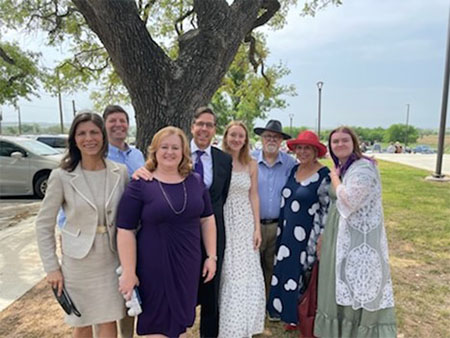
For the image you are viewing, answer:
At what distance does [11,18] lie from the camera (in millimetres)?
8453

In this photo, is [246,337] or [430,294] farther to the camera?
[430,294]

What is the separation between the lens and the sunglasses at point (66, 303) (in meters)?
2.06

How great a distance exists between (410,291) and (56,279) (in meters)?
3.76

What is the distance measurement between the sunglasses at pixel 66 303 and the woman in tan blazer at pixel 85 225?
0.07ft

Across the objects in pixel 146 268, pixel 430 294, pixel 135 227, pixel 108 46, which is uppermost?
pixel 108 46

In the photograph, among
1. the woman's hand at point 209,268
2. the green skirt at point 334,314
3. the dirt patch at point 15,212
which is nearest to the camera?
the woman's hand at point 209,268

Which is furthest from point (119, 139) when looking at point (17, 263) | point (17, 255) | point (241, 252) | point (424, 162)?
point (424, 162)

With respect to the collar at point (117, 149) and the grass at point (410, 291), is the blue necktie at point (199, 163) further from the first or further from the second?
the grass at point (410, 291)

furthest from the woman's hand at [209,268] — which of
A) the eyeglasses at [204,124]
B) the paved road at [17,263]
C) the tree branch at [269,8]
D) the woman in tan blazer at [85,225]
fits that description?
the tree branch at [269,8]

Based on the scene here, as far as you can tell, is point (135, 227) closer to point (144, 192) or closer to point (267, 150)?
point (144, 192)

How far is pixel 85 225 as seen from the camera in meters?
2.05

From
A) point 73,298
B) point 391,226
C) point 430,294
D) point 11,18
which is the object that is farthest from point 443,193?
point 11,18

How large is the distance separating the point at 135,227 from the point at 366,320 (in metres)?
1.87

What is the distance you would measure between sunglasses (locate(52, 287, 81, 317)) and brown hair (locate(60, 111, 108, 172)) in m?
0.76
